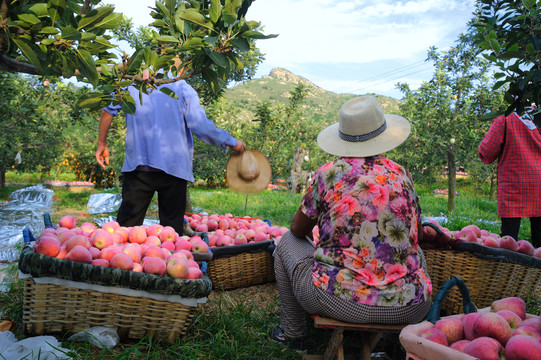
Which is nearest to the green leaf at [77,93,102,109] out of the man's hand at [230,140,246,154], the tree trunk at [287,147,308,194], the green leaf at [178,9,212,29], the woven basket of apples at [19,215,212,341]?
the green leaf at [178,9,212,29]

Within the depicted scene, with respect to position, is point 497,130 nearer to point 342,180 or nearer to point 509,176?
point 509,176

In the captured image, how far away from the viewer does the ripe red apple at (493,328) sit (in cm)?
117

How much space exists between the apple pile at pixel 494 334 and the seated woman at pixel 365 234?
1.62 feet

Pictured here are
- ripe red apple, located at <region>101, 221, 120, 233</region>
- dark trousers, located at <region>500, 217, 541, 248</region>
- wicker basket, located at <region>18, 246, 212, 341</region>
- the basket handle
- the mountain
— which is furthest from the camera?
the mountain

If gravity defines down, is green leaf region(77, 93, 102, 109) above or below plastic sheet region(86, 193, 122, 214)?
above

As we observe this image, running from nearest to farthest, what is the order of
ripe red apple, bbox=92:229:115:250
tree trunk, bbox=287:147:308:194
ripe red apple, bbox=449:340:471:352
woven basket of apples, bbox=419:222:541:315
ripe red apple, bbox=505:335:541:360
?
ripe red apple, bbox=505:335:541:360, ripe red apple, bbox=449:340:471:352, ripe red apple, bbox=92:229:115:250, woven basket of apples, bbox=419:222:541:315, tree trunk, bbox=287:147:308:194

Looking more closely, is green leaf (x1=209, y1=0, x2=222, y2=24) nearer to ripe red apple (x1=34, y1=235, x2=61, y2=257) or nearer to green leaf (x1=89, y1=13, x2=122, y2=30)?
green leaf (x1=89, y1=13, x2=122, y2=30)

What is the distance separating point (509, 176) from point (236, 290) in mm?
2646

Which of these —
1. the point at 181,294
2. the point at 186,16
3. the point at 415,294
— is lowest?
the point at 181,294

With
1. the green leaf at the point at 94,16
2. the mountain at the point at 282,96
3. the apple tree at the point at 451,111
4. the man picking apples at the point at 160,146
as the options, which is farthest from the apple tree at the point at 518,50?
the mountain at the point at 282,96

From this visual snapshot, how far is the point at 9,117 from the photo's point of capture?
6867 millimetres

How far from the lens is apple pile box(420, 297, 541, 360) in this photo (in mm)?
1051

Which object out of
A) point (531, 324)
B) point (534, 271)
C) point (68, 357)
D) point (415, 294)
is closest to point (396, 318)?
point (415, 294)

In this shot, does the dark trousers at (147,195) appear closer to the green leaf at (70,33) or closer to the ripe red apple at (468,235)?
the green leaf at (70,33)
